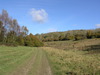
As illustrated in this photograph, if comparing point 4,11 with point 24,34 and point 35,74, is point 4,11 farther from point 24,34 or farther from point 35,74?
point 35,74

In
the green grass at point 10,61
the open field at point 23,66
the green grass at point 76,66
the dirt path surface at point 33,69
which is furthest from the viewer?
the green grass at point 10,61

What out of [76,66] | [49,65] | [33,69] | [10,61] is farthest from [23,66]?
[76,66]

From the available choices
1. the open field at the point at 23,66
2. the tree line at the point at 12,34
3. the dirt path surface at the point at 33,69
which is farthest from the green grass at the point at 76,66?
the tree line at the point at 12,34

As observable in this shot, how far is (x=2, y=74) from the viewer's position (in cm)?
853

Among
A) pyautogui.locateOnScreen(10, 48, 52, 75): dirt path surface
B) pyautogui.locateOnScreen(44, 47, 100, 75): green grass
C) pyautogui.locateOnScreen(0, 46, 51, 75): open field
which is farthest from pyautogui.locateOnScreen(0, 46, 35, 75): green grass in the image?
pyautogui.locateOnScreen(44, 47, 100, 75): green grass

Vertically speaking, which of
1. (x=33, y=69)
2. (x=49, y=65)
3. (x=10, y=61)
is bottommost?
(x=49, y=65)

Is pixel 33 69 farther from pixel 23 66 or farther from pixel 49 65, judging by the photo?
pixel 49 65

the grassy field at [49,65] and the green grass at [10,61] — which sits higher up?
the green grass at [10,61]

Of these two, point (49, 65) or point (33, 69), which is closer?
point (33, 69)

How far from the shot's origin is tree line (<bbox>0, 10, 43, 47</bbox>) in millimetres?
58612

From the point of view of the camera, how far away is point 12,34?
7019cm

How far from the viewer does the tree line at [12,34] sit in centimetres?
5861

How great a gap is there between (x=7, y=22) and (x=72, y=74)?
56.8 metres

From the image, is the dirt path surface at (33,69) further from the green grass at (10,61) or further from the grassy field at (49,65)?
the green grass at (10,61)
